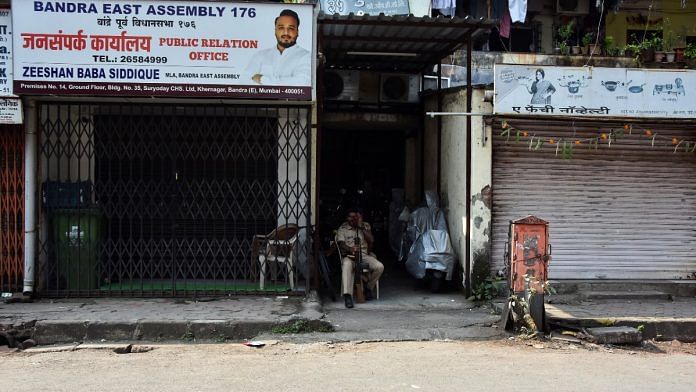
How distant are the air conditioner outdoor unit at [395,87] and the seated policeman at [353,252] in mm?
3127

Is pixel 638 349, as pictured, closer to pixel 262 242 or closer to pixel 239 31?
pixel 262 242

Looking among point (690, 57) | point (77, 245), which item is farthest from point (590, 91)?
point (77, 245)

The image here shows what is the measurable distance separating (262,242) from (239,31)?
9.55 ft

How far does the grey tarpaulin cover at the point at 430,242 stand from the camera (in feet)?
28.7

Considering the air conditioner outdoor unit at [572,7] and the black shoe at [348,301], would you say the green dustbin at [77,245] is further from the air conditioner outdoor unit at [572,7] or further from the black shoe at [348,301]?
the air conditioner outdoor unit at [572,7]

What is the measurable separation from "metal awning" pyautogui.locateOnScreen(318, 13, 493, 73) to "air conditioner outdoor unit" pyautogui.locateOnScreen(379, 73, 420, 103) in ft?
0.46

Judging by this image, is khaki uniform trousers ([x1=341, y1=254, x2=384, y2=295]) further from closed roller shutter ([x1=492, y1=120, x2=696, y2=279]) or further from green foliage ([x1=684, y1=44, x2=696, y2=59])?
green foliage ([x1=684, y1=44, x2=696, y2=59])

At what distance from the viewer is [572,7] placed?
12.2 metres

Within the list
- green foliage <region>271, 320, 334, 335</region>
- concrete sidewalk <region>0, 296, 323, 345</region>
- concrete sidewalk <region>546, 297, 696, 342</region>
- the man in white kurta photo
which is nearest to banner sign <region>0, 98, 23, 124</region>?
concrete sidewalk <region>0, 296, 323, 345</region>

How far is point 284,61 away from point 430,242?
135 inches

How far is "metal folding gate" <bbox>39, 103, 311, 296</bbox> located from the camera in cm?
799

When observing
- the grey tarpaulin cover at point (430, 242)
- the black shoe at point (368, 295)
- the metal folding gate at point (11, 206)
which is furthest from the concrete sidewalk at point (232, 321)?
Answer: the grey tarpaulin cover at point (430, 242)

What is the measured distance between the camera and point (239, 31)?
7543mm

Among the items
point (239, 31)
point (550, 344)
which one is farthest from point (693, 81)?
point (239, 31)
